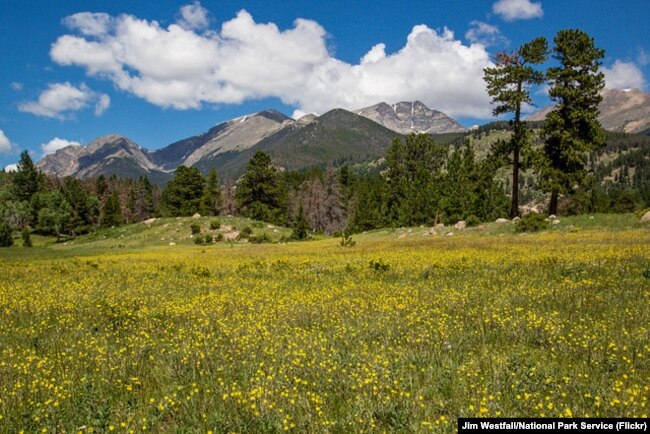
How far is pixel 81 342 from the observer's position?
8.26m

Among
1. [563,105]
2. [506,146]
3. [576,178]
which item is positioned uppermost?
[563,105]

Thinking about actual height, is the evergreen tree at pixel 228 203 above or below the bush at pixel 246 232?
above

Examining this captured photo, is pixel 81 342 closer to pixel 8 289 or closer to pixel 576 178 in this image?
pixel 8 289

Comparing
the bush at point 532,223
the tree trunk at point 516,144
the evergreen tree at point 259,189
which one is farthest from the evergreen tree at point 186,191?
the bush at point 532,223

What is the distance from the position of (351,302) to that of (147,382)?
19.1 feet

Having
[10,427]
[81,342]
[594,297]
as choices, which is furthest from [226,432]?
[594,297]

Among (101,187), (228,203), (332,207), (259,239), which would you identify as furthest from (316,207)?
(101,187)

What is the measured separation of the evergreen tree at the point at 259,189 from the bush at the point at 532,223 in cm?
5534

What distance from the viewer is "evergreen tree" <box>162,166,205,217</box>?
8619 cm

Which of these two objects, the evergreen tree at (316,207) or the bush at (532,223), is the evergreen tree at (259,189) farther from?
the bush at (532,223)

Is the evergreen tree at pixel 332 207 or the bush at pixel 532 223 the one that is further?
the evergreen tree at pixel 332 207

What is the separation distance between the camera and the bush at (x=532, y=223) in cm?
3303

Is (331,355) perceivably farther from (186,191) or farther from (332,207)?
(332,207)

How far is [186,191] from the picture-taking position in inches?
3393
